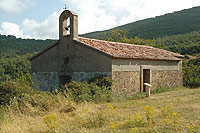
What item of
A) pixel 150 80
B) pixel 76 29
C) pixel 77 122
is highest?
pixel 76 29

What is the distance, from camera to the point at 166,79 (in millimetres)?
16625

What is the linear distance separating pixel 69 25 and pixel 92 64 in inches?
127

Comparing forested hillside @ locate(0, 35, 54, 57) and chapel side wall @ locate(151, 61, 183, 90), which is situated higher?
forested hillside @ locate(0, 35, 54, 57)

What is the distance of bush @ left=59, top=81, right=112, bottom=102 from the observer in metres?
10.4

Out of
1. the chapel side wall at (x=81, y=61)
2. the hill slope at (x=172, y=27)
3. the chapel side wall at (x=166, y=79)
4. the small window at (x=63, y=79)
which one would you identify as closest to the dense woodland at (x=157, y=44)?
the hill slope at (x=172, y=27)

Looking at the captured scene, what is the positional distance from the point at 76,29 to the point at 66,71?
2861 mm

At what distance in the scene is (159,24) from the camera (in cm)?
6425

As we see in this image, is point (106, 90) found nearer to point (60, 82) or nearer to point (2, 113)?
point (60, 82)

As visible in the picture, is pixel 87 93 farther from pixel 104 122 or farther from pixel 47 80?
pixel 47 80

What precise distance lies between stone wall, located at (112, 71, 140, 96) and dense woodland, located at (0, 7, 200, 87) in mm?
7705

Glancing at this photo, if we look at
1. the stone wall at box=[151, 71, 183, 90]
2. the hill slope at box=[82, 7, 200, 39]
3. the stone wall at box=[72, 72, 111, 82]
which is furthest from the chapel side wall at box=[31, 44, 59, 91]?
the hill slope at box=[82, 7, 200, 39]

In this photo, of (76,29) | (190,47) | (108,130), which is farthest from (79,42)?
(190,47)

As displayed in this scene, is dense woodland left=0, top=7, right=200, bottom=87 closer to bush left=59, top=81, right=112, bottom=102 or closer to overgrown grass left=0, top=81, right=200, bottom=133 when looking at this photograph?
bush left=59, top=81, right=112, bottom=102

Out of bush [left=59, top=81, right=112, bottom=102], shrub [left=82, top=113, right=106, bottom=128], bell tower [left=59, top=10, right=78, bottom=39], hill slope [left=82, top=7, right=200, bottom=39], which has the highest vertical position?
hill slope [left=82, top=7, right=200, bottom=39]
